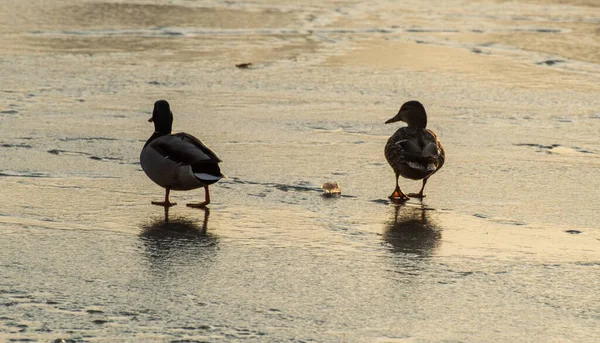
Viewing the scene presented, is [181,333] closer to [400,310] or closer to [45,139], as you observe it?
[400,310]

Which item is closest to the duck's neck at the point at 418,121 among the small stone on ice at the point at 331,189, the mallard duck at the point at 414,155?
the mallard duck at the point at 414,155

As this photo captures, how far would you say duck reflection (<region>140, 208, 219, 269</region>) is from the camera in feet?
21.2

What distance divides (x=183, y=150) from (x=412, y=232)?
5.53 feet

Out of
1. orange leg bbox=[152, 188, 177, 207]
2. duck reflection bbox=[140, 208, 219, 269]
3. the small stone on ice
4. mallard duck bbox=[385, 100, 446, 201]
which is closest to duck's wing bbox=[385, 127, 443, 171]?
mallard duck bbox=[385, 100, 446, 201]

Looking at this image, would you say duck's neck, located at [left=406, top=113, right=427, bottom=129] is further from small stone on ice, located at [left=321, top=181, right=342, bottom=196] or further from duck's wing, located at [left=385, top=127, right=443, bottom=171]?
small stone on ice, located at [left=321, top=181, right=342, bottom=196]

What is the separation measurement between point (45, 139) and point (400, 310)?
5.11 meters

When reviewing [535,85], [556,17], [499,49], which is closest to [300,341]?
[535,85]

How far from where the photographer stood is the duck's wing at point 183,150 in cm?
780

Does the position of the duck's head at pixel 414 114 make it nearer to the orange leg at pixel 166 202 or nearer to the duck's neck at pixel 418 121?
the duck's neck at pixel 418 121

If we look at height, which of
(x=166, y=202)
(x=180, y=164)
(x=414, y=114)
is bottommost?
(x=166, y=202)

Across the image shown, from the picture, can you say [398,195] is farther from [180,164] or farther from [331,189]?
[180,164]

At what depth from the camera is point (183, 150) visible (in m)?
7.88

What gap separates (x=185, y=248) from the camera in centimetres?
676

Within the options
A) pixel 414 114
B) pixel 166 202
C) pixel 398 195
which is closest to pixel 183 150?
pixel 166 202
